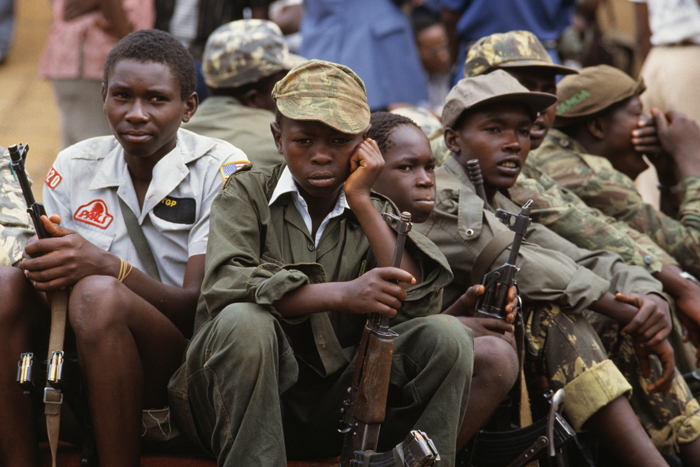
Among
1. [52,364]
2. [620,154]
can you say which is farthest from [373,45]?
[52,364]

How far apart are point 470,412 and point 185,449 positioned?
1003 mm

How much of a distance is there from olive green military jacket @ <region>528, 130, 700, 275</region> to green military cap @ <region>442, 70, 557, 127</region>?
0.81 m

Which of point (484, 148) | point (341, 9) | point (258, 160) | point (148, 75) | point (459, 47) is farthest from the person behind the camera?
point (459, 47)

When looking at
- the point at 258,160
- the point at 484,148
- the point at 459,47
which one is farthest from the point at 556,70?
the point at 459,47

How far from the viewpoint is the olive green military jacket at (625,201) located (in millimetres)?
4125

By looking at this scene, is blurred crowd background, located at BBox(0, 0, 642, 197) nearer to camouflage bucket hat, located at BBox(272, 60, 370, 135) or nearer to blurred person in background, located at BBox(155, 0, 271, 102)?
blurred person in background, located at BBox(155, 0, 271, 102)

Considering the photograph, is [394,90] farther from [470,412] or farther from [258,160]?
[470,412]

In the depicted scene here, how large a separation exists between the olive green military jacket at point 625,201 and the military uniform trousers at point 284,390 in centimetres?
199

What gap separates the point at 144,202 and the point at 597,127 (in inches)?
106

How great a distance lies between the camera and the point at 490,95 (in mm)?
3293

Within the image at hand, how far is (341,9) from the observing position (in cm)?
579

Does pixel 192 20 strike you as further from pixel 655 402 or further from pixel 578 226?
pixel 655 402

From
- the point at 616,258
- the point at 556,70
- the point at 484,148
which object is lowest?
the point at 616,258

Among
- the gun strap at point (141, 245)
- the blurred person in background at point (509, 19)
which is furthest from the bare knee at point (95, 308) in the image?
the blurred person in background at point (509, 19)
